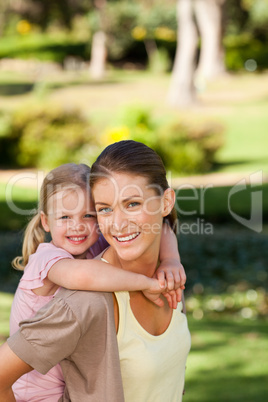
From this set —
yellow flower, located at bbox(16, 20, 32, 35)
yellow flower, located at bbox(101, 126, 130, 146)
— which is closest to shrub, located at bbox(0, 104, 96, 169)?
yellow flower, located at bbox(101, 126, 130, 146)

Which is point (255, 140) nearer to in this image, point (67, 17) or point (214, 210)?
point (214, 210)

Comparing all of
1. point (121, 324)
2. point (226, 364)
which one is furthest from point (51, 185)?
point (226, 364)

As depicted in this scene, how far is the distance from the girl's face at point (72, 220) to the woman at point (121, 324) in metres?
0.36

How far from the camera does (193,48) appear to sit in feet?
88.1

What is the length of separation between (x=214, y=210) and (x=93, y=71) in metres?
28.0

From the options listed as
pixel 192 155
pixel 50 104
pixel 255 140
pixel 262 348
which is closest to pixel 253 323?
pixel 262 348

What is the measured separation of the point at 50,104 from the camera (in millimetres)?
17703

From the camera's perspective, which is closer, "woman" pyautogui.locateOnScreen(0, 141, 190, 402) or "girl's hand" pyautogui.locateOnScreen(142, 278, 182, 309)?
"woman" pyautogui.locateOnScreen(0, 141, 190, 402)

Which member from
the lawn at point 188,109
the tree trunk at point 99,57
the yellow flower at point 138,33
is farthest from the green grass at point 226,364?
the yellow flower at point 138,33

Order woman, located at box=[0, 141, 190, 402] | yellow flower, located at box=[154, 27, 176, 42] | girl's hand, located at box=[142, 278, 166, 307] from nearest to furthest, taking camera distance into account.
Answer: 1. woman, located at box=[0, 141, 190, 402]
2. girl's hand, located at box=[142, 278, 166, 307]
3. yellow flower, located at box=[154, 27, 176, 42]

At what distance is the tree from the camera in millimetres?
25750

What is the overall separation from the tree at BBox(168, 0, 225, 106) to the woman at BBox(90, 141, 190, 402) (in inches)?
935

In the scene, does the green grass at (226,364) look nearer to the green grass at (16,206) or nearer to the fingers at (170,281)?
the fingers at (170,281)

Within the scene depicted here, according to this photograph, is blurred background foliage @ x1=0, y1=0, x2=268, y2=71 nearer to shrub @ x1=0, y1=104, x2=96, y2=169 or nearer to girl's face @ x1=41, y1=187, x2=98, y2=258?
shrub @ x1=0, y1=104, x2=96, y2=169
